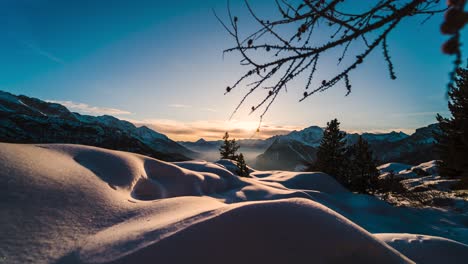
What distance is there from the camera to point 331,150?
2445cm

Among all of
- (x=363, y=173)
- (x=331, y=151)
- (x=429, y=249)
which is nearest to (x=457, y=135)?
(x=363, y=173)

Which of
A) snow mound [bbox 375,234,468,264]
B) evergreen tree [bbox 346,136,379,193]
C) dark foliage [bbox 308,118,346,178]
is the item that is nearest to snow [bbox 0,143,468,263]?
snow mound [bbox 375,234,468,264]

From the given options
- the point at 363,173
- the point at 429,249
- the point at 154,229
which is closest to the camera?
the point at 154,229

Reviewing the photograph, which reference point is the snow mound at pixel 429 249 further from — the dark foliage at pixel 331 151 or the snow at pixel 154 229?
the dark foliage at pixel 331 151

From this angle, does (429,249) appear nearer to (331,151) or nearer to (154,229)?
(154,229)

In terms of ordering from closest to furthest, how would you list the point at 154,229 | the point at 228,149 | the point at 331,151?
1. the point at 154,229
2. the point at 331,151
3. the point at 228,149

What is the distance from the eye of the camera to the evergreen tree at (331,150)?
23.6 metres

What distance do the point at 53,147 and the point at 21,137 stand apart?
125m

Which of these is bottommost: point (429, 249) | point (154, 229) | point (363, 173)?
point (363, 173)

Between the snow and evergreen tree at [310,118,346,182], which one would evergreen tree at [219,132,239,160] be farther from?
the snow

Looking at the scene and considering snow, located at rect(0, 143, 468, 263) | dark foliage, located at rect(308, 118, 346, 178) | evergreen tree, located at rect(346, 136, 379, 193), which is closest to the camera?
snow, located at rect(0, 143, 468, 263)

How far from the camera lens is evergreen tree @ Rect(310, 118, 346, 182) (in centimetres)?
2359

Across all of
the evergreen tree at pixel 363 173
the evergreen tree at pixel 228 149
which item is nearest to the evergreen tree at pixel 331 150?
the evergreen tree at pixel 363 173

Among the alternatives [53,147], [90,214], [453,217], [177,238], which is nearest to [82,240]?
[90,214]
